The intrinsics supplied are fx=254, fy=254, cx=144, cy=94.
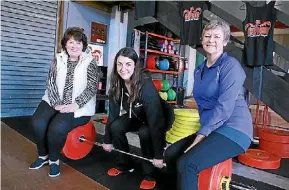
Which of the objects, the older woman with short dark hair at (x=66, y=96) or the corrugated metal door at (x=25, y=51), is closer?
the older woman with short dark hair at (x=66, y=96)

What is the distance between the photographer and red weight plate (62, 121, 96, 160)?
1.89 m

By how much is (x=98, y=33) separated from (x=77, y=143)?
294 cm

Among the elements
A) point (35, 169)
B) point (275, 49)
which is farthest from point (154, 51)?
point (35, 169)

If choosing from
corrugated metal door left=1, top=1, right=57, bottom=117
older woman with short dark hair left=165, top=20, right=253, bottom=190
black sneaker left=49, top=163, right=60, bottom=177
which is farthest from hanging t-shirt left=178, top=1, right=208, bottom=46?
black sneaker left=49, top=163, right=60, bottom=177

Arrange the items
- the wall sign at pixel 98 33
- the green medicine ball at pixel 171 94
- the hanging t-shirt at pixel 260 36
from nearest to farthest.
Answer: the hanging t-shirt at pixel 260 36 → the wall sign at pixel 98 33 → the green medicine ball at pixel 171 94

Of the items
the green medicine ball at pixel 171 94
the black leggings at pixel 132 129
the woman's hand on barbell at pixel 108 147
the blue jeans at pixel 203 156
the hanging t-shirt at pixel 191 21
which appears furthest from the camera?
the green medicine ball at pixel 171 94

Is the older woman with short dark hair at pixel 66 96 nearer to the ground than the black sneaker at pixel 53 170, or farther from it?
farther from it

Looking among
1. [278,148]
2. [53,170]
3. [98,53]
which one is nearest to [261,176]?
[278,148]

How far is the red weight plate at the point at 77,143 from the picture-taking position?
1891mm

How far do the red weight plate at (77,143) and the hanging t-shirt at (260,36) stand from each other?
6.63ft

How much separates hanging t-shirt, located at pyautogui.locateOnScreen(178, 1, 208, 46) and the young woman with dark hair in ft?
6.56

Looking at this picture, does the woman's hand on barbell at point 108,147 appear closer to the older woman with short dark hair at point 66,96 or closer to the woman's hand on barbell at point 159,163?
the older woman with short dark hair at point 66,96

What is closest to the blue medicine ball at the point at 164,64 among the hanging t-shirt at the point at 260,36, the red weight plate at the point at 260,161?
the hanging t-shirt at the point at 260,36

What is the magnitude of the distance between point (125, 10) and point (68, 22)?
3.80ft
